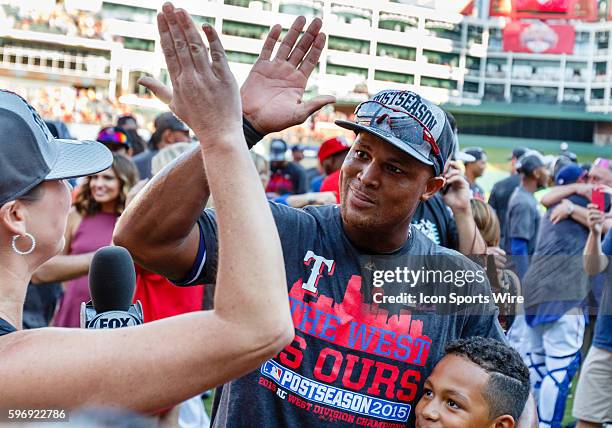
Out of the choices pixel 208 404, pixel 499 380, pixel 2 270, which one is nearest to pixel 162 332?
pixel 2 270

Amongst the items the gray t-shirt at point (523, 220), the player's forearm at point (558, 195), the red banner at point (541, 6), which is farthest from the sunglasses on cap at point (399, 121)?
the gray t-shirt at point (523, 220)

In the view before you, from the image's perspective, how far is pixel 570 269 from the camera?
5434 mm

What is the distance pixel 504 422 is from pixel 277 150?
23.5ft

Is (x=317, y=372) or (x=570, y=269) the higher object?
(x=317, y=372)

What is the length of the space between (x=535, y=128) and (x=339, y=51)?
44.5 metres

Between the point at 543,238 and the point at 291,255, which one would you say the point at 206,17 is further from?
the point at 543,238

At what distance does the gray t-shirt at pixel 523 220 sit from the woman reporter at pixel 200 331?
6.21m

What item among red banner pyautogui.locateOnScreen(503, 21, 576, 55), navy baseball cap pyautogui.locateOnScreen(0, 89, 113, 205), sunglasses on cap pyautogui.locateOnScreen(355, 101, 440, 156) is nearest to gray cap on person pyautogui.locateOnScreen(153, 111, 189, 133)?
red banner pyautogui.locateOnScreen(503, 21, 576, 55)

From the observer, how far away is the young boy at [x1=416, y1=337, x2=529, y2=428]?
6.56ft

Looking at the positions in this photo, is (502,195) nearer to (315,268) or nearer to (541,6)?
(541,6)

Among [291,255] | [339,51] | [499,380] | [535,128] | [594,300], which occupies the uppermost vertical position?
[339,51]

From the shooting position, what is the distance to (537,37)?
5.89m

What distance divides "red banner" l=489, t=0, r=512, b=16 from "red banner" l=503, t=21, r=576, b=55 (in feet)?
1.46

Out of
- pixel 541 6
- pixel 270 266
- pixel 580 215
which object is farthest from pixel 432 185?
pixel 580 215
